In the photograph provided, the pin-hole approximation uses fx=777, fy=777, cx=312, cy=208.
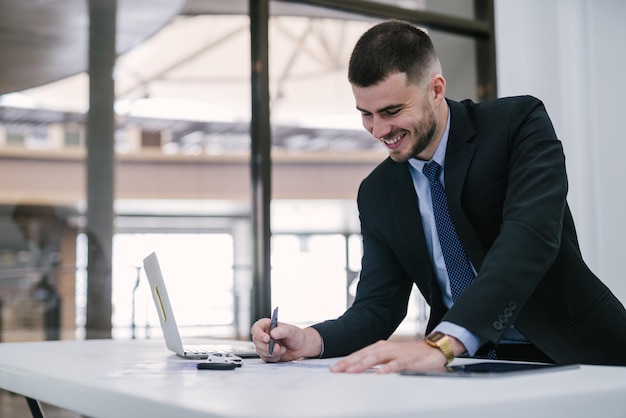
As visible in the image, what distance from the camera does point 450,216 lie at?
1706mm

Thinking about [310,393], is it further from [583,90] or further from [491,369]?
[583,90]

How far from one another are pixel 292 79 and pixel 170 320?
104 inches

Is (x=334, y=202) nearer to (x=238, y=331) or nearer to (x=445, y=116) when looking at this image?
(x=238, y=331)

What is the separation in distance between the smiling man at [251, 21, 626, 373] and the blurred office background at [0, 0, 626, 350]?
1.79 m

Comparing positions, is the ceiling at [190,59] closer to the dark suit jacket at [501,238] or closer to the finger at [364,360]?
the dark suit jacket at [501,238]

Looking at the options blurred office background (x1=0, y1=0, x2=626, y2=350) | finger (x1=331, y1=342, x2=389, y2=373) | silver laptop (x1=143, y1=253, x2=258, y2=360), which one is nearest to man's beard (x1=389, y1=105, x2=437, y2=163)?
silver laptop (x1=143, y1=253, x2=258, y2=360)

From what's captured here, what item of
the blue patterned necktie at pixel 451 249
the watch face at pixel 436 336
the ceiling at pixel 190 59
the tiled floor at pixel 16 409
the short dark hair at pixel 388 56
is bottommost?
the tiled floor at pixel 16 409

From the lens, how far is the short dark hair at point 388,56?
1.64 meters

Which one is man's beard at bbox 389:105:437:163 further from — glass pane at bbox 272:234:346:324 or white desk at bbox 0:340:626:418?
glass pane at bbox 272:234:346:324

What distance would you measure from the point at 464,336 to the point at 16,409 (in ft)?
8.92

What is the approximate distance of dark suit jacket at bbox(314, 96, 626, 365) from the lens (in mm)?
1447

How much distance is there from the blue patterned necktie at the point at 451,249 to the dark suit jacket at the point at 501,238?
0.11 ft

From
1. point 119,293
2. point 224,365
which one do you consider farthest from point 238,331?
point 224,365

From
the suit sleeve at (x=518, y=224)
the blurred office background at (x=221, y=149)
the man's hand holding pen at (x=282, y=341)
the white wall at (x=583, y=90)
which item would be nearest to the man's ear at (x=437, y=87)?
the suit sleeve at (x=518, y=224)
